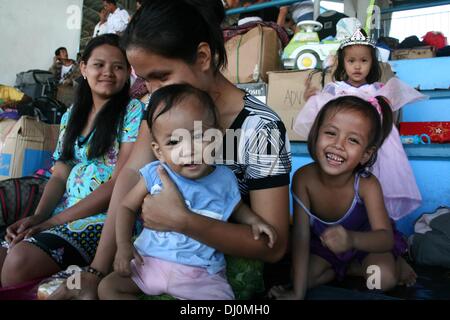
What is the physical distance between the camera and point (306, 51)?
10.4ft

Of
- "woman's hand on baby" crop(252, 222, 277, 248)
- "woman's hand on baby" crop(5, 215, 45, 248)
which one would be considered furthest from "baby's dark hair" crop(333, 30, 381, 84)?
"woman's hand on baby" crop(5, 215, 45, 248)

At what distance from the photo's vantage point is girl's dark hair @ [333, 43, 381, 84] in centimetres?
258

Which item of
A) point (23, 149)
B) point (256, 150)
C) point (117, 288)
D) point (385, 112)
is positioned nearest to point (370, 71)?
point (385, 112)

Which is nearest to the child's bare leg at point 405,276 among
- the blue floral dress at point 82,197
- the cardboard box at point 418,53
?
the blue floral dress at point 82,197

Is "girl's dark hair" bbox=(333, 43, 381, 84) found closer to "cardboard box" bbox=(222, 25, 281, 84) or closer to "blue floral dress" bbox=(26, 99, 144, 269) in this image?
"cardboard box" bbox=(222, 25, 281, 84)

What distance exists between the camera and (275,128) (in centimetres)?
119

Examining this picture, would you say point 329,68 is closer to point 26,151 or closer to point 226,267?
point 226,267

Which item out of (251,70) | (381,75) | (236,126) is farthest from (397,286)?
(251,70)

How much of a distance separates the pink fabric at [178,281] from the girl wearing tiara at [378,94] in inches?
49.3

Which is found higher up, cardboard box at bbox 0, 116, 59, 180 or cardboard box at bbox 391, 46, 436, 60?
cardboard box at bbox 391, 46, 436, 60

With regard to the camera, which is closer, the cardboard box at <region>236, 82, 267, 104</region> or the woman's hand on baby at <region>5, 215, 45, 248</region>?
the woman's hand on baby at <region>5, 215, 45, 248</region>

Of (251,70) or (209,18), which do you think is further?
(251,70)

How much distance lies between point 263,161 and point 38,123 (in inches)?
95.3

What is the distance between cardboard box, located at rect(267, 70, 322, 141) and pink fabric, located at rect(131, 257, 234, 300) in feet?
5.95
